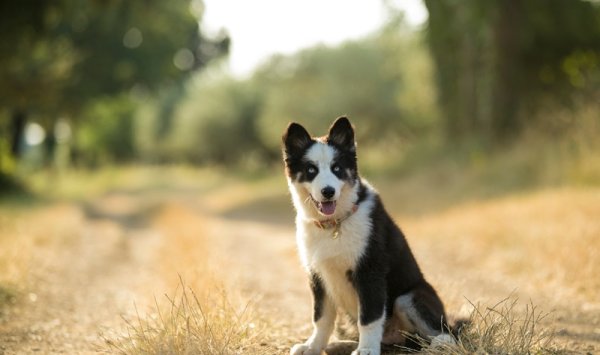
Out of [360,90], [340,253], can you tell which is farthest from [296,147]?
[360,90]

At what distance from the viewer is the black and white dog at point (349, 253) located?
15.5 feet

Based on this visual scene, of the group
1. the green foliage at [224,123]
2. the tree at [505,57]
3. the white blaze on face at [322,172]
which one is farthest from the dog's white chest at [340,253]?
the green foliage at [224,123]

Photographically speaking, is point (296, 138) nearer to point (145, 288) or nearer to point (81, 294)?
point (145, 288)

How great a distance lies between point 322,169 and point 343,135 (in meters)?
0.39

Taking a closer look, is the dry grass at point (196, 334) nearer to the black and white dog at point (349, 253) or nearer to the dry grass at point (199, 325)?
the dry grass at point (199, 325)

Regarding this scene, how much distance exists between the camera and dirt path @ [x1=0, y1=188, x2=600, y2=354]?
5766 mm

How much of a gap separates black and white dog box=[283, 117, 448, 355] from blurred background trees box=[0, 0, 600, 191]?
9786 mm

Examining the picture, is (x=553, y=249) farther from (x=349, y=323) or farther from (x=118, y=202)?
(x=118, y=202)

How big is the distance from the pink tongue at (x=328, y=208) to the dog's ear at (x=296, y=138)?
1.65ft

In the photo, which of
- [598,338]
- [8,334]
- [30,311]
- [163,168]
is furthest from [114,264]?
[163,168]

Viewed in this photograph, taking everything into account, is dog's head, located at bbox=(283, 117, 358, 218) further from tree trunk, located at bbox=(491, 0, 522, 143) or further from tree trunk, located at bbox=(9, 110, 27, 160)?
tree trunk, located at bbox=(9, 110, 27, 160)

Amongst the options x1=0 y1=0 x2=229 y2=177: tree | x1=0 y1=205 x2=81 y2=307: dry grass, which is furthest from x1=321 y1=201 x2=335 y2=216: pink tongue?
x1=0 y1=0 x2=229 y2=177: tree

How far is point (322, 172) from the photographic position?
4.83 m

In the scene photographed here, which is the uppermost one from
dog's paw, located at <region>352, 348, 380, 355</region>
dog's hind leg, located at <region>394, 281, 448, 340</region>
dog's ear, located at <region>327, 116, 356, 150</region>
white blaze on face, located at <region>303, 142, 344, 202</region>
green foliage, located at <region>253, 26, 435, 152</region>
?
green foliage, located at <region>253, 26, 435, 152</region>
